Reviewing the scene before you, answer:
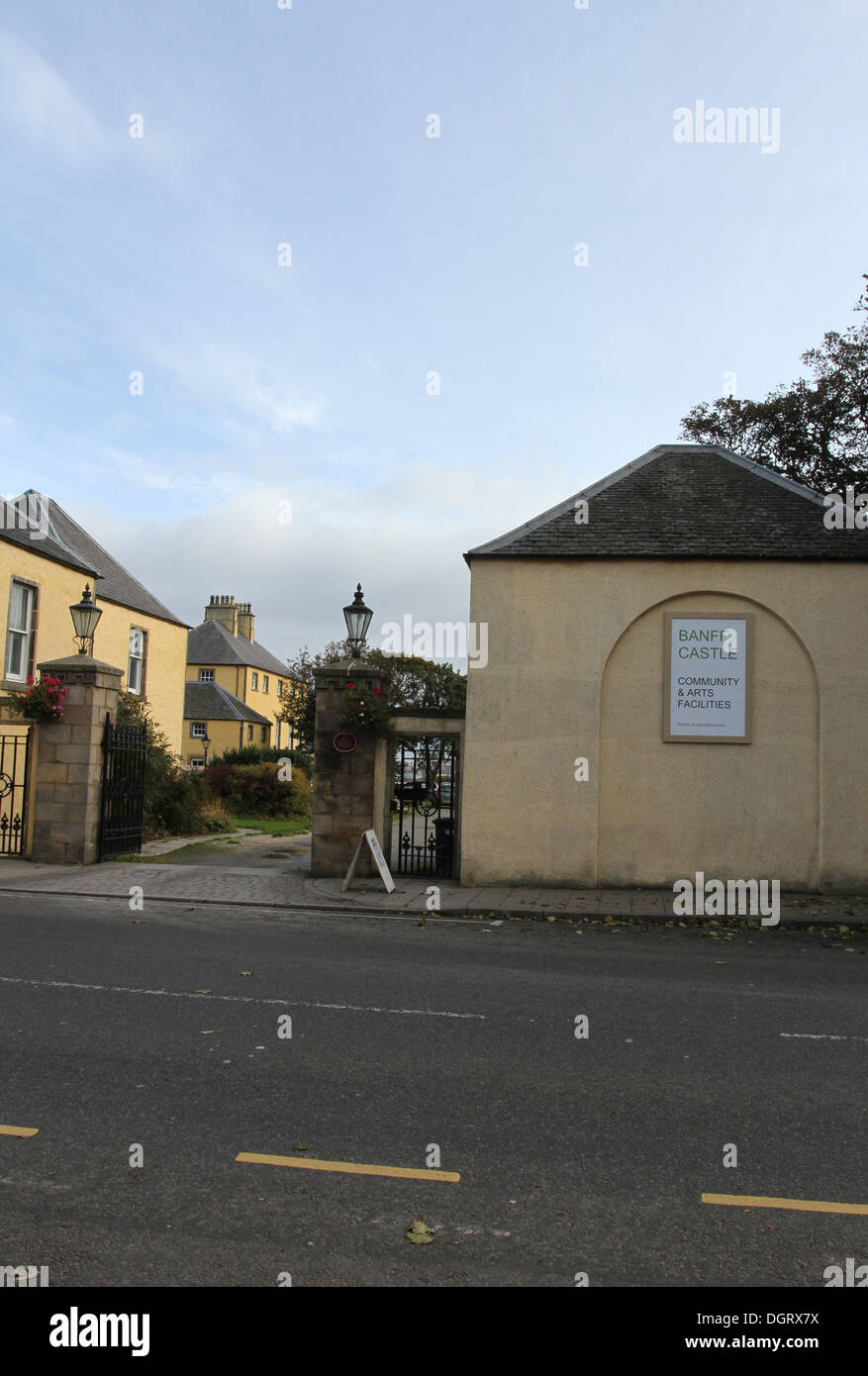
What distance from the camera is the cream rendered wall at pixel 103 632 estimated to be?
23066 mm

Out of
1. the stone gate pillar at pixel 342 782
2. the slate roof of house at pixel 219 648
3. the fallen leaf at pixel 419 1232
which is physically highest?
the slate roof of house at pixel 219 648

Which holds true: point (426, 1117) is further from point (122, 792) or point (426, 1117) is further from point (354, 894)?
point (122, 792)

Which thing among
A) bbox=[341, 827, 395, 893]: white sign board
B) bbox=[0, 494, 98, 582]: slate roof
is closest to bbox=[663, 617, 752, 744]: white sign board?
bbox=[341, 827, 395, 893]: white sign board

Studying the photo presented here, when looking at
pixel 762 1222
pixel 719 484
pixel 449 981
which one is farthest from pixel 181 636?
pixel 762 1222

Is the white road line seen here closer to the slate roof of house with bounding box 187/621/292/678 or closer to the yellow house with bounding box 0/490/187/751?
the yellow house with bounding box 0/490/187/751

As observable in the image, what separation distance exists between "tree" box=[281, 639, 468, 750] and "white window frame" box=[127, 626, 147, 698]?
18623 millimetres

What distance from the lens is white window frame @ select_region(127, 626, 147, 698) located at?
2934 centimetres

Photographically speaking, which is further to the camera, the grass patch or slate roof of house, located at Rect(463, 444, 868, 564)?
the grass patch

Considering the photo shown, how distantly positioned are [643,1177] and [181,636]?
30118mm

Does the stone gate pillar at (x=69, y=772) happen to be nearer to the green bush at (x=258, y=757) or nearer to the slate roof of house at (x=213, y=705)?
the green bush at (x=258, y=757)

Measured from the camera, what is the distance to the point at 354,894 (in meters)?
14.6

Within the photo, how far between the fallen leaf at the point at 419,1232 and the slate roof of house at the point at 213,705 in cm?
5320

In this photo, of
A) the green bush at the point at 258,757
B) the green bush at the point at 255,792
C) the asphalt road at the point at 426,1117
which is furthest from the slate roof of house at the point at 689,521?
the green bush at the point at 258,757

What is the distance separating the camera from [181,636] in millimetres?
32844
